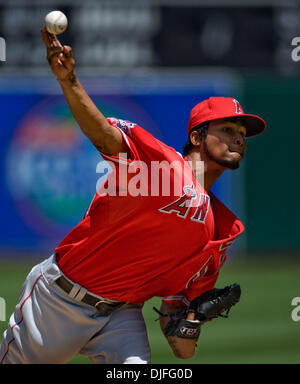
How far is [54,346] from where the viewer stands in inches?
159

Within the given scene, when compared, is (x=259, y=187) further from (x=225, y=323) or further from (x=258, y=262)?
(x=225, y=323)

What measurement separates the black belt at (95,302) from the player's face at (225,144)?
3.13 ft

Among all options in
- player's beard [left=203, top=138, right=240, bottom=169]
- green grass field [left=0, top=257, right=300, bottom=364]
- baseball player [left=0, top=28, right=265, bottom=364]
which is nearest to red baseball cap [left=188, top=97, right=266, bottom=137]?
baseball player [left=0, top=28, right=265, bottom=364]

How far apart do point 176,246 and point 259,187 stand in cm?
861

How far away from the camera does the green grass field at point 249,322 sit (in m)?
6.71

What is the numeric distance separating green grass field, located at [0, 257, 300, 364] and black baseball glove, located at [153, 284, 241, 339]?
2.16m

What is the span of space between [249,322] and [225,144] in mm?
4491

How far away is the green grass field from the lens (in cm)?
671

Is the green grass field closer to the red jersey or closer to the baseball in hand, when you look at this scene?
the red jersey

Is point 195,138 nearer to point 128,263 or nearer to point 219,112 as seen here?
point 219,112

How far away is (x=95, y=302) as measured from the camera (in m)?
4.08

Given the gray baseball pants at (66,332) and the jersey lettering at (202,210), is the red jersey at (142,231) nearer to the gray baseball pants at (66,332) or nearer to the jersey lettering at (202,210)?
the jersey lettering at (202,210)
